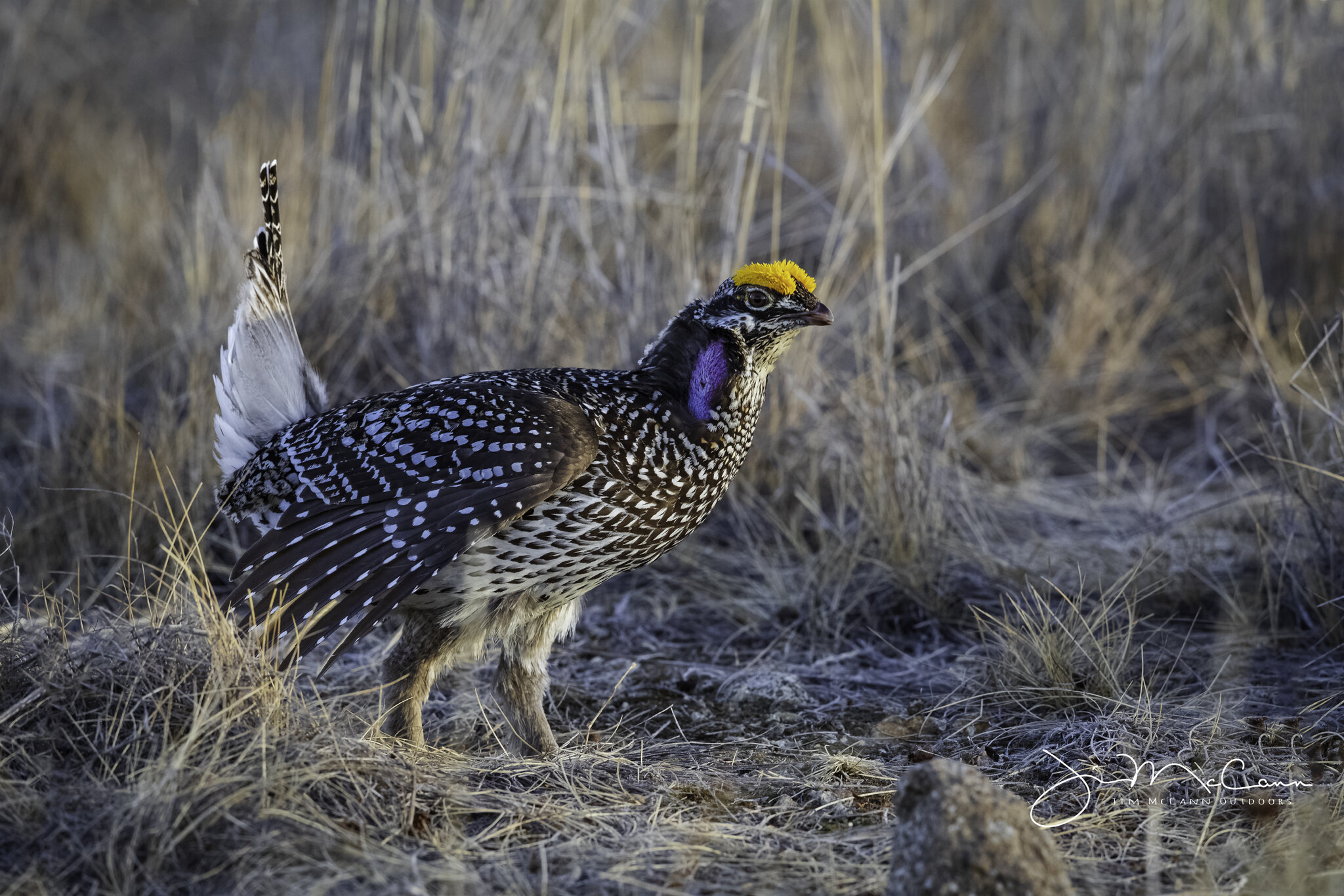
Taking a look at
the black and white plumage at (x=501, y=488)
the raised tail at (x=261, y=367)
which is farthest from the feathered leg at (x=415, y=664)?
the raised tail at (x=261, y=367)

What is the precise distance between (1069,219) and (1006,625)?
11.8ft

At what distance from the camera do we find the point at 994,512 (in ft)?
16.3

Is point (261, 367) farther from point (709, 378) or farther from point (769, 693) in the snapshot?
point (769, 693)

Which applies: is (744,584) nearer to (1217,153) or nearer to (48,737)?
(48,737)

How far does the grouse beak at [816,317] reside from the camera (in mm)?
3469

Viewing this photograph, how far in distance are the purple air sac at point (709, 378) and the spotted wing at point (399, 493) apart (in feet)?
1.32

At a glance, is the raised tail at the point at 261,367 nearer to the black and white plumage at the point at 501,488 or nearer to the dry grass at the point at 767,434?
the black and white plumage at the point at 501,488

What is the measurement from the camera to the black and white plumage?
9.89 feet

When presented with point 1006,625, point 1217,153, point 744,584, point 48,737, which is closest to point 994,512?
point 744,584

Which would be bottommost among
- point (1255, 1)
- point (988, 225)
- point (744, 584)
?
point (744, 584)

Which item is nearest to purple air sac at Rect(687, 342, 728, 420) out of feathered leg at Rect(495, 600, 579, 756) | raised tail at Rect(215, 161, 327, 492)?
feathered leg at Rect(495, 600, 579, 756)

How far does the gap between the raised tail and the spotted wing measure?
1.52 ft

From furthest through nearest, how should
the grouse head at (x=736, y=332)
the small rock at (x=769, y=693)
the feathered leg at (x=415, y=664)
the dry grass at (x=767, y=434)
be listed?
the small rock at (x=769, y=693)
the grouse head at (x=736, y=332)
the feathered leg at (x=415, y=664)
the dry grass at (x=767, y=434)

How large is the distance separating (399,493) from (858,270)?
294cm
